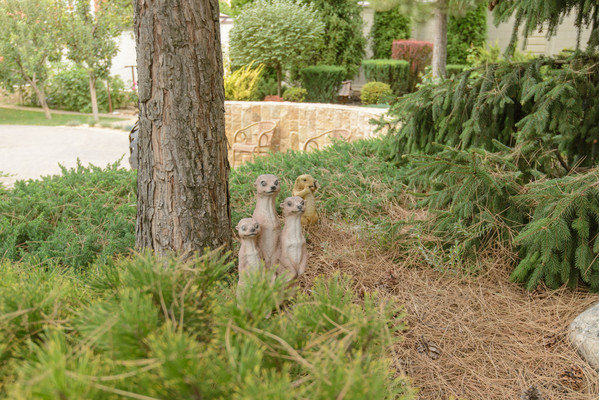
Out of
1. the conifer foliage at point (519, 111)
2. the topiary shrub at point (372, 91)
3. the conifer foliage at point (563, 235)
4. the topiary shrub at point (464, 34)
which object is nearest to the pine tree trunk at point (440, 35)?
the topiary shrub at point (372, 91)

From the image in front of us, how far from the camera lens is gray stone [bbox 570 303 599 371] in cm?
210

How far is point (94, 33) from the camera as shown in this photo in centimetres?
1358

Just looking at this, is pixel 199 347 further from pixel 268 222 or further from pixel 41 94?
pixel 41 94

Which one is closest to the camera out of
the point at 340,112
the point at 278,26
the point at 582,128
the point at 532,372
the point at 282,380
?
the point at 282,380

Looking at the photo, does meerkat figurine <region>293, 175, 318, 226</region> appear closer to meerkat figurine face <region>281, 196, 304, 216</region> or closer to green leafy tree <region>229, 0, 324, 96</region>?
meerkat figurine face <region>281, 196, 304, 216</region>

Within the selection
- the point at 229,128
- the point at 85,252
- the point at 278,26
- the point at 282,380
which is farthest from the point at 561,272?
the point at 278,26

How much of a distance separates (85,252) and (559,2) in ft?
11.0

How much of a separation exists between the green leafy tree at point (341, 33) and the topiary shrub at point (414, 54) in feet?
3.98

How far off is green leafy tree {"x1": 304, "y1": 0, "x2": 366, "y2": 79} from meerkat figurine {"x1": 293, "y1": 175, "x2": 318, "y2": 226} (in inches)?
464

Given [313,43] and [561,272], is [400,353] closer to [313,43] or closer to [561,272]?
[561,272]

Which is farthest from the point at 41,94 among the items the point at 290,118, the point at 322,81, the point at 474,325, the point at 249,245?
the point at 474,325

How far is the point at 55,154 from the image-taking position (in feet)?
28.0

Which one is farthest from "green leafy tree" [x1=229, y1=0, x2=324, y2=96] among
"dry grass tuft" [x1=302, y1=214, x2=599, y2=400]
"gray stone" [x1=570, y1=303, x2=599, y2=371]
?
"gray stone" [x1=570, y1=303, x2=599, y2=371]

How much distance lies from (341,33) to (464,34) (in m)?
4.44
